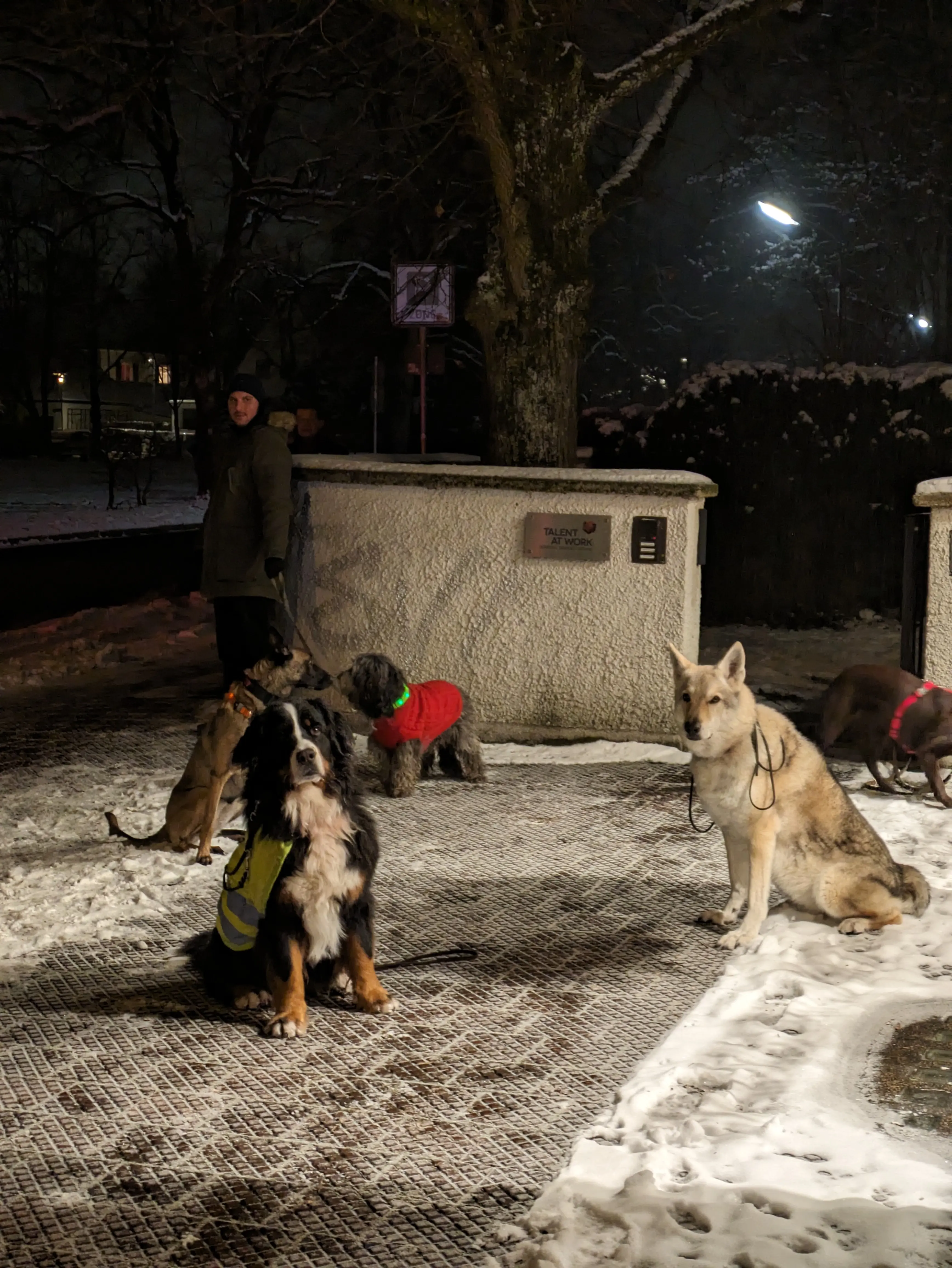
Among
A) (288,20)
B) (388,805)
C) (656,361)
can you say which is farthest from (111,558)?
(656,361)

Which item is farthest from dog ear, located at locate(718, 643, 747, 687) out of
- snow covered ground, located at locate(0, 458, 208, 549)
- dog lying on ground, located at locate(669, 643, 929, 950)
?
snow covered ground, located at locate(0, 458, 208, 549)

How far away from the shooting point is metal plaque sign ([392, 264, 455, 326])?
12.6 meters

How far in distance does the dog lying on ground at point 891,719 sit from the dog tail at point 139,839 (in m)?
3.84

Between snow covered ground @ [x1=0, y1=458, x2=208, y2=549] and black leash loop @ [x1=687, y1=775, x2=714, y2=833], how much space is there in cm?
1723

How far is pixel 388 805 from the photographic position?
24.8ft

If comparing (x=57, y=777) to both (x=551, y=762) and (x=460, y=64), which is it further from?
(x=460, y=64)

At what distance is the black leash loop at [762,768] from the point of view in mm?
5391

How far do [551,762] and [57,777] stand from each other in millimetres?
2948

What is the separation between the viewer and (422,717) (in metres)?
7.75

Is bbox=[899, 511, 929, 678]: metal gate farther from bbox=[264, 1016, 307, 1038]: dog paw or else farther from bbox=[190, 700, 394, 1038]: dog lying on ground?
bbox=[264, 1016, 307, 1038]: dog paw

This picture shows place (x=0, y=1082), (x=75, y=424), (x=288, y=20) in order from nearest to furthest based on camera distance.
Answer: (x=0, y=1082) → (x=288, y=20) → (x=75, y=424)

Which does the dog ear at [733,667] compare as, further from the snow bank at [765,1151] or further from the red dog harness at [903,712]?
the red dog harness at [903,712]

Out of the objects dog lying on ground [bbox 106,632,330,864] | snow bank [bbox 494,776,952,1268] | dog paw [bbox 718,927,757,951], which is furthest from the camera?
dog lying on ground [bbox 106,632,330,864]

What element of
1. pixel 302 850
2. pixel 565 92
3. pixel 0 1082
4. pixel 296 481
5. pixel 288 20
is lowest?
pixel 0 1082
